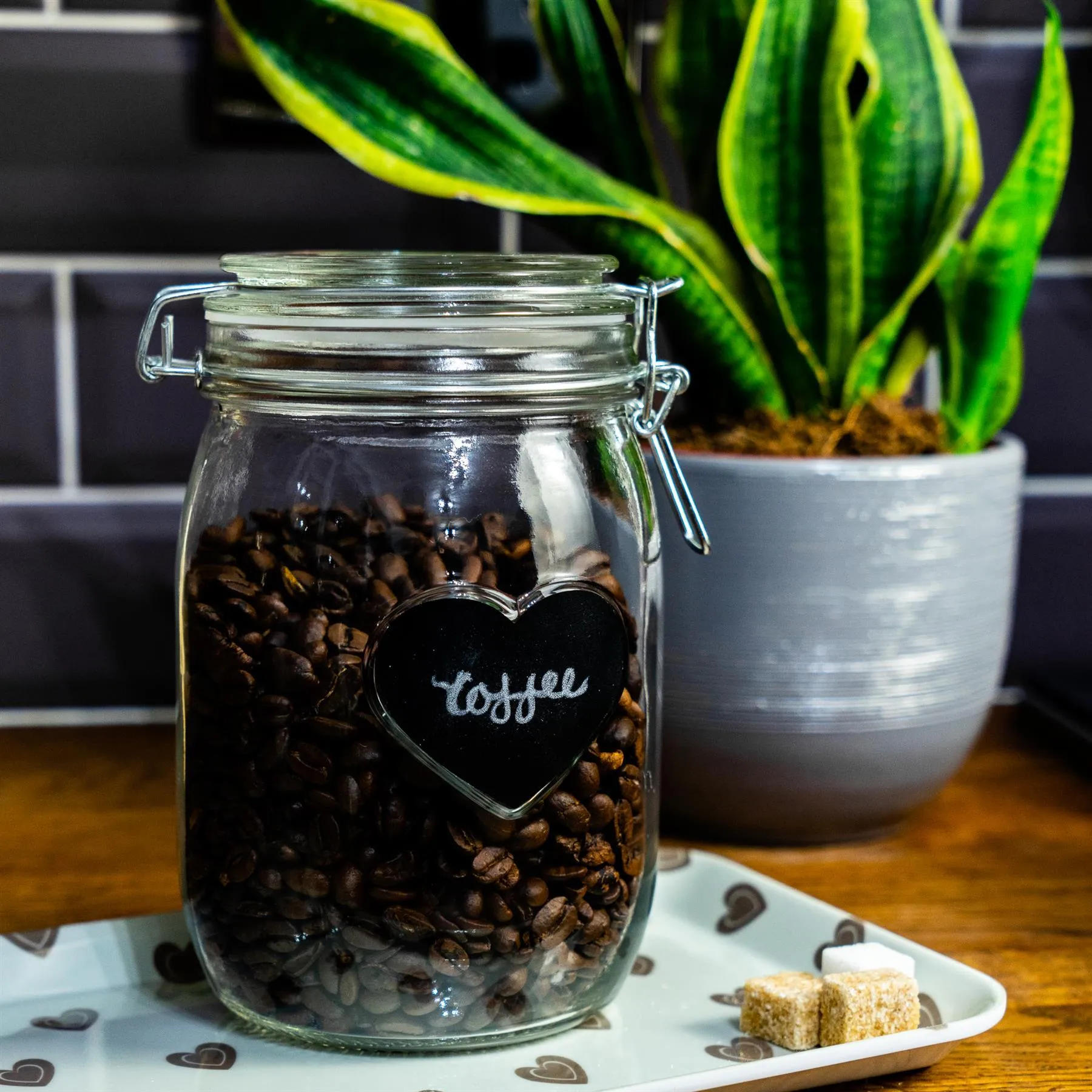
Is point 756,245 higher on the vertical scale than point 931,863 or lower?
higher

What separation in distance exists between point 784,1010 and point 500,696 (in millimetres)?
147

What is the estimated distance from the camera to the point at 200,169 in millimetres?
860

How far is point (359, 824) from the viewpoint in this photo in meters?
0.45

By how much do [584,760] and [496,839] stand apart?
0.04 metres

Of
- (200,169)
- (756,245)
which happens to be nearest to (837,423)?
(756,245)

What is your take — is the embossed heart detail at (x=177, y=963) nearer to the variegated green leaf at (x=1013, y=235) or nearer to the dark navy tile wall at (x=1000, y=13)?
the variegated green leaf at (x=1013, y=235)

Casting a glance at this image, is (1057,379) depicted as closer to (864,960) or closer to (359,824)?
(864,960)

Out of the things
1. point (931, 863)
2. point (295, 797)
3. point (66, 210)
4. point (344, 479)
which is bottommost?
point (931, 863)

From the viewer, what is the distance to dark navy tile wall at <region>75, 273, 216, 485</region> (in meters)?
0.87

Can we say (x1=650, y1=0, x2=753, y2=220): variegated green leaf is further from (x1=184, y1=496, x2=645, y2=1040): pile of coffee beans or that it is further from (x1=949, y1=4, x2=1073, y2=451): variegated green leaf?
(x1=184, y1=496, x2=645, y2=1040): pile of coffee beans

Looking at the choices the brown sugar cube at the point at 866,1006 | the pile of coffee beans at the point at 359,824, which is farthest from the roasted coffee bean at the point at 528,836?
the brown sugar cube at the point at 866,1006

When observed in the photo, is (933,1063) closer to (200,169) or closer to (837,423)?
(837,423)

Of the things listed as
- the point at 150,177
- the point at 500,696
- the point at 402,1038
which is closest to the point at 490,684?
the point at 500,696

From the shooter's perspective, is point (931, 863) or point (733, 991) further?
point (931, 863)
